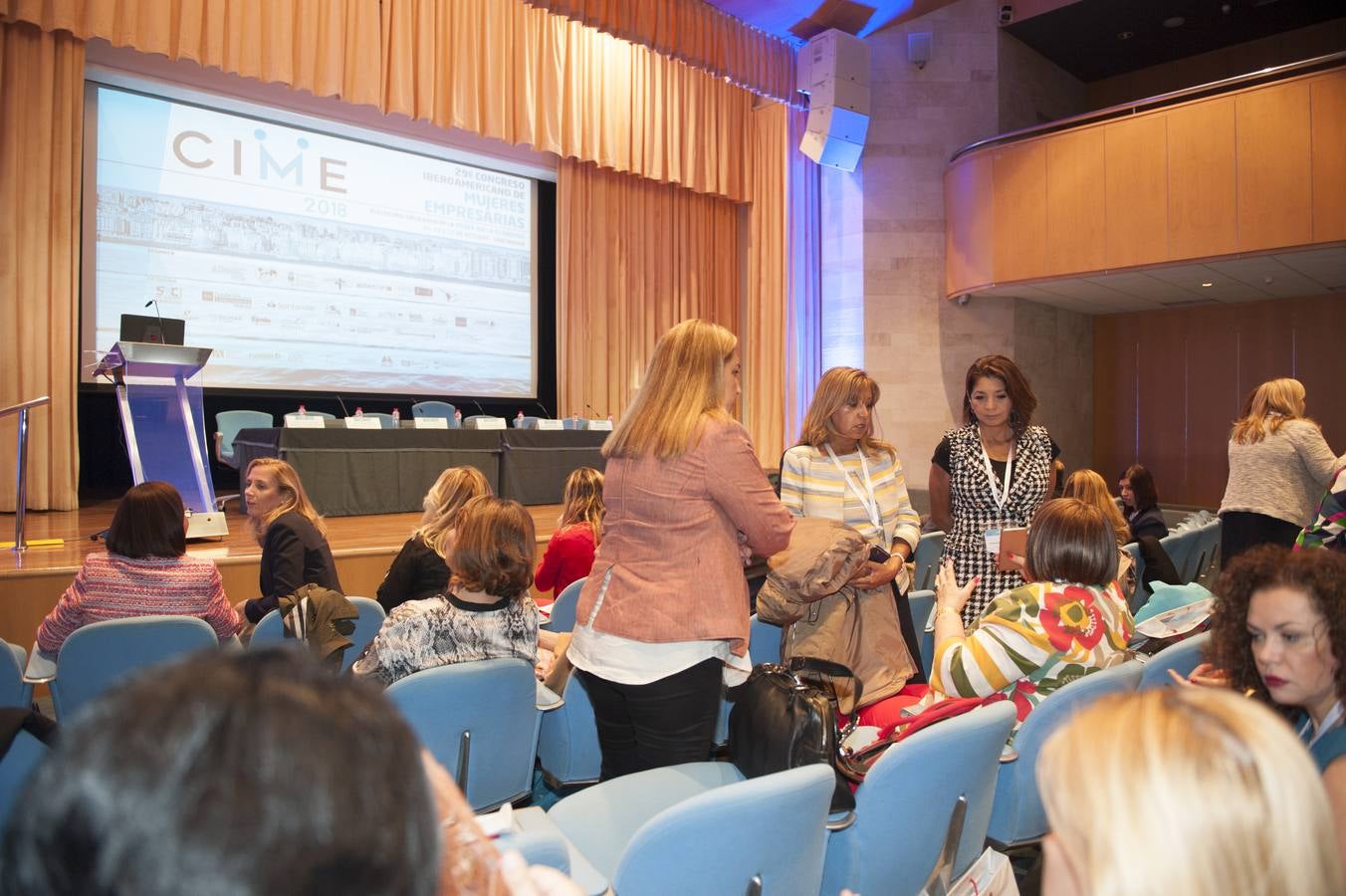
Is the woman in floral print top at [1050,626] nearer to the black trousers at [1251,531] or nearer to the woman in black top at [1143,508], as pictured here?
the woman in black top at [1143,508]

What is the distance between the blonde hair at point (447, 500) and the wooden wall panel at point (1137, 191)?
281 inches

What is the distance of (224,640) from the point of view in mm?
2979

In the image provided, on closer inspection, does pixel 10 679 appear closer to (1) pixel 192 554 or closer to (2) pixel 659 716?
(2) pixel 659 716

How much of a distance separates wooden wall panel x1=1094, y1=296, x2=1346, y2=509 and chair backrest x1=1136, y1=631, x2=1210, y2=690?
9035 millimetres

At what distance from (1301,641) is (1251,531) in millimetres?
3732

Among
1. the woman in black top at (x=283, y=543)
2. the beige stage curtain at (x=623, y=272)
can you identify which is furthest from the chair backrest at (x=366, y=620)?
the beige stage curtain at (x=623, y=272)

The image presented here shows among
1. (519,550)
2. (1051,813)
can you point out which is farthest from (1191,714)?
(519,550)

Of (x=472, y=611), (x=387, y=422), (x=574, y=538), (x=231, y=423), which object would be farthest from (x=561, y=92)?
(x=472, y=611)

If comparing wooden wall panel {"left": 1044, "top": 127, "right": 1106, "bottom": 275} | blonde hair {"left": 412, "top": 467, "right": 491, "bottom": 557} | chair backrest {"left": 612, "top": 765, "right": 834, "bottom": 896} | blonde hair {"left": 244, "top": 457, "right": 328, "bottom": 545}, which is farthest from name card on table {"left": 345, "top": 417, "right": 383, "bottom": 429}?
wooden wall panel {"left": 1044, "top": 127, "right": 1106, "bottom": 275}

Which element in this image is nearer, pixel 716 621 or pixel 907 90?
pixel 716 621

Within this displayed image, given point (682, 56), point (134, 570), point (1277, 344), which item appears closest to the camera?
point (134, 570)

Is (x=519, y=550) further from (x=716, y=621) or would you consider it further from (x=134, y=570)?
(x=134, y=570)

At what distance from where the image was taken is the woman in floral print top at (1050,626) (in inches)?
80.9

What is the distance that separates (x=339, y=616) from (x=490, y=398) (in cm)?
740
